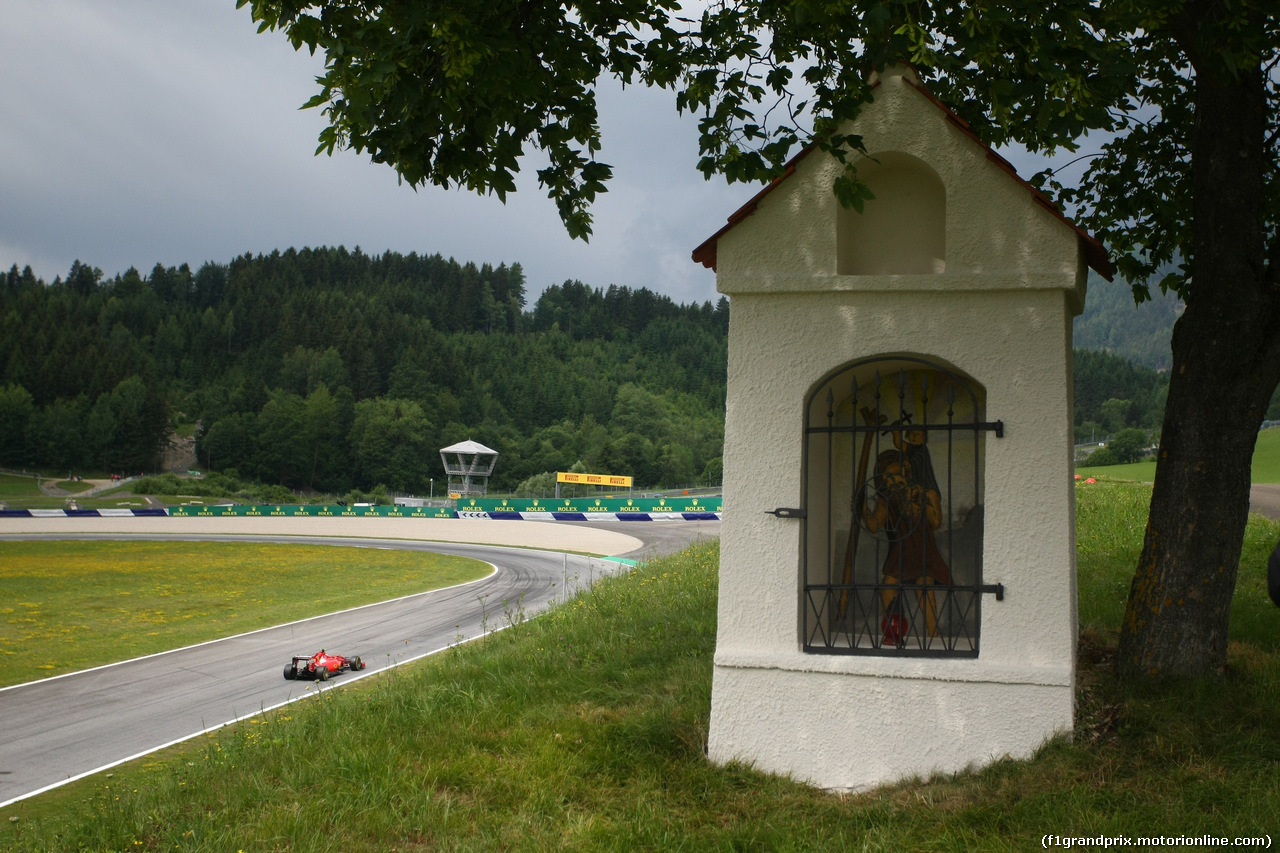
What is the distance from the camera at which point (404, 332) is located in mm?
139125

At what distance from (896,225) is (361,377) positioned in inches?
5262

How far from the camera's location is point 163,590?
3022 centimetres

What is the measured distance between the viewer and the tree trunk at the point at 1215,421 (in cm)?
582

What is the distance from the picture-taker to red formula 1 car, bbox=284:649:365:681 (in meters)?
16.4

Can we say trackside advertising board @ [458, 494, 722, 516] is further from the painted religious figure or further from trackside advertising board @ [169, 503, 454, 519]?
the painted religious figure

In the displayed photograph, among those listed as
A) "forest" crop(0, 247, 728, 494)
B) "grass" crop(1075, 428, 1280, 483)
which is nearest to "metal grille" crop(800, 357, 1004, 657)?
"grass" crop(1075, 428, 1280, 483)

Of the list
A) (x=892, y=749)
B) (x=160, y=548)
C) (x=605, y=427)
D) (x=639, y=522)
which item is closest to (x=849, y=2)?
(x=892, y=749)

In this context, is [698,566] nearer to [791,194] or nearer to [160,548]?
[791,194]

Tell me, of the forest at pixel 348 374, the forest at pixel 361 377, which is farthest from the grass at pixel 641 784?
the forest at pixel 348 374

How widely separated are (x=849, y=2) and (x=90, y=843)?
21.1ft

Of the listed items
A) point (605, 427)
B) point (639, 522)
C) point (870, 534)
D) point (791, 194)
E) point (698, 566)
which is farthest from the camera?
point (605, 427)

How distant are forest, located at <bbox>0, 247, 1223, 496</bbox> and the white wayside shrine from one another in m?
88.7

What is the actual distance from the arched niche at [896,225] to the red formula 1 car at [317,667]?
13423 mm

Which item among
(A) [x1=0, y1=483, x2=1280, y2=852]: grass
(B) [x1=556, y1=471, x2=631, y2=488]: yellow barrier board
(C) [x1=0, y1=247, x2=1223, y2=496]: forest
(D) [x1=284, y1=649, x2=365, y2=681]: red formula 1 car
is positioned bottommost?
(D) [x1=284, y1=649, x2=365, y2=681]: red formula 1 car
